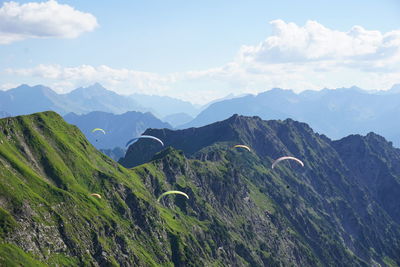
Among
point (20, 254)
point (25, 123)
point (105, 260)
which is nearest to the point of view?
point (20, 254)

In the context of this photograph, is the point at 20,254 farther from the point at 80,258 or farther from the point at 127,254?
the point at 127,254

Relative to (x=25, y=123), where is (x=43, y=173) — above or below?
below

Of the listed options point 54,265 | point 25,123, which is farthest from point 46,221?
point 25,123

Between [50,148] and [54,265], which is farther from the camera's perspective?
[50,148]

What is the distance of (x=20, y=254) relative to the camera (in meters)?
137

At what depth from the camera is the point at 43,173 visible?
18400 centimetres

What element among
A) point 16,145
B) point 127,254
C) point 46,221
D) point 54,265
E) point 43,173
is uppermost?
point 16,145

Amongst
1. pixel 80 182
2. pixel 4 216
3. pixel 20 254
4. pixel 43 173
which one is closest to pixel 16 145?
pixel 43 173

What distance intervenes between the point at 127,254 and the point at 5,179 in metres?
57.0

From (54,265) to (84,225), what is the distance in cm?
2573

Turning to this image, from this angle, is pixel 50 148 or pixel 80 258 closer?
pixel 80 258

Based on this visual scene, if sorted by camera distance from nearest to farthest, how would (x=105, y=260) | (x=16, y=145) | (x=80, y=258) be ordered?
1. (x=80, y=258)
2. (x=105, y=260)
3. (x=16, y=145)

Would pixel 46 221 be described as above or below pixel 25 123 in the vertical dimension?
below

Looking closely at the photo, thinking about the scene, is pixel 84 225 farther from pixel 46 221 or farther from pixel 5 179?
pixel 5 179
